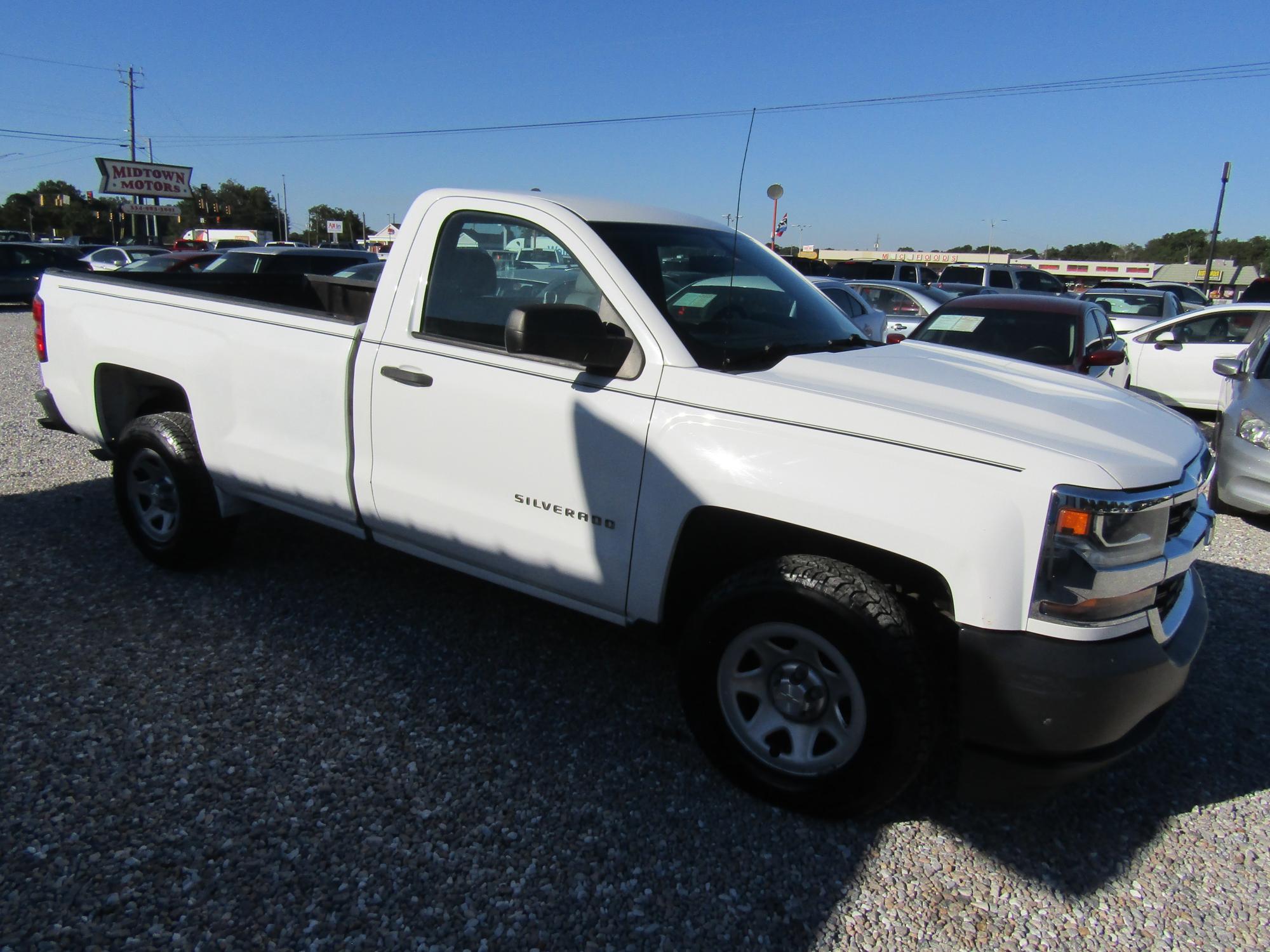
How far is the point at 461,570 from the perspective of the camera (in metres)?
3.56

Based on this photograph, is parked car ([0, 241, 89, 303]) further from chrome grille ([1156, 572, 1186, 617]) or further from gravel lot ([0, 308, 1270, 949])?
chrome grille ([1156, 572, 1186, 617])

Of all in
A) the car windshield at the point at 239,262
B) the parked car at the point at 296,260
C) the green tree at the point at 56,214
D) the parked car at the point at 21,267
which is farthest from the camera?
the green tree at the point at 56,214

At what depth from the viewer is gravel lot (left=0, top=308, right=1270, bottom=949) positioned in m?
2.41

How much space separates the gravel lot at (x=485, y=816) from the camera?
2414 mm

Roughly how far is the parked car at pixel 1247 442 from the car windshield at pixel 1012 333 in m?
1.27

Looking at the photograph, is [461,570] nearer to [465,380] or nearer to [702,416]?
[465,380]

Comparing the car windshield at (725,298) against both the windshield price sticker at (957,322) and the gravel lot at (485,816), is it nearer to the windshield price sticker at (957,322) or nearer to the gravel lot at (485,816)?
the gravel lot at (485,816)

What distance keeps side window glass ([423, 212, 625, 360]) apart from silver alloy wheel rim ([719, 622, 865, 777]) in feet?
4.58

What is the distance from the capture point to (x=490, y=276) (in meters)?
3.50

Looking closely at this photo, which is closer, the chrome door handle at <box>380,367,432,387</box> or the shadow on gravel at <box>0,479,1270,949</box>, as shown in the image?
the shadow on gravel at <box>0,479,1270,949</box>

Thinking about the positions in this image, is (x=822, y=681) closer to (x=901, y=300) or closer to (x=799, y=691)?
(x=799, y=691)

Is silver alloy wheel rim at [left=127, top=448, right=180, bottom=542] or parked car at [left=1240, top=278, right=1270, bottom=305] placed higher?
parked car at [left=1240, top=278, right=1270, bottom=305]

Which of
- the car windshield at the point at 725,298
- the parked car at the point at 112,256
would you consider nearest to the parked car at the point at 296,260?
the car windshield at the point at 725,298

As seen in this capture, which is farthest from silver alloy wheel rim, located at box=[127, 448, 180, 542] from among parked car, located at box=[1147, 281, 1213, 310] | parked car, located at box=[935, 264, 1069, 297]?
parked car, located at box=[1147, 281, 1213, 310]
